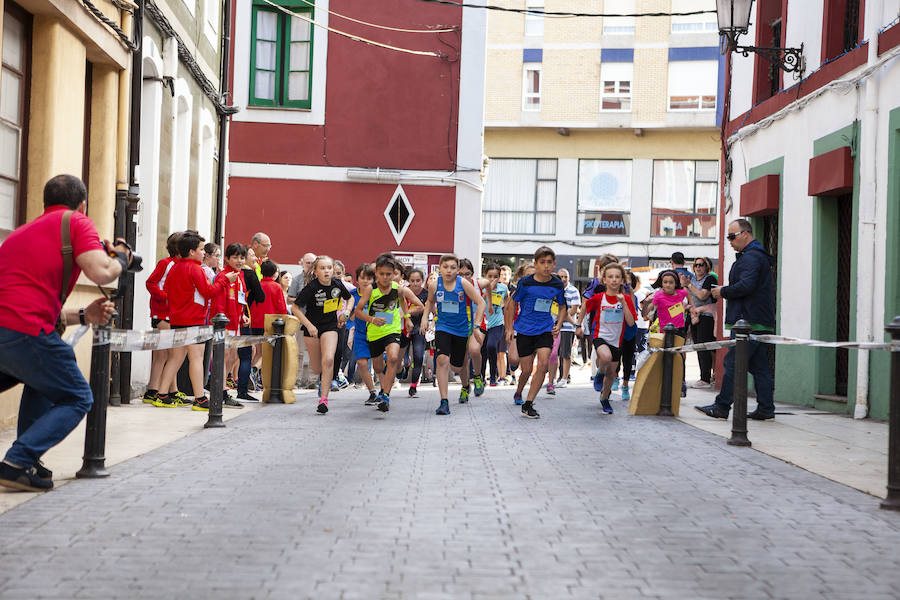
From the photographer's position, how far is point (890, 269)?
12211 mm

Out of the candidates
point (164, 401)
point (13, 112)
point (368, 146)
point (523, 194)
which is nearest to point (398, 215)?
point (368, 146)

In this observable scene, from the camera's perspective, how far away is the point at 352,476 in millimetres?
7223

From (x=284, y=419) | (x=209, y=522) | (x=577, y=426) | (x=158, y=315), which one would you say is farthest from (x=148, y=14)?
(x=209, y=522)

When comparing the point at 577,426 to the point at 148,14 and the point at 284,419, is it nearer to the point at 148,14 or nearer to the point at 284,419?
the point at 284,419

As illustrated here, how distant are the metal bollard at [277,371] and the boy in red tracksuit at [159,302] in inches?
56.8

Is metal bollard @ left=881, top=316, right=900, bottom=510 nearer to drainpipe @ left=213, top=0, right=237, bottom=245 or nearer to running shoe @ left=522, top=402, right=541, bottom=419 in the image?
running shoe @ left=522, top=402, right=541, bottom=419

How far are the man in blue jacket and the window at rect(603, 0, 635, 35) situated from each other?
31.1 meters

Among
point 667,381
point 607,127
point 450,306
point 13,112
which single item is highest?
point 607,127

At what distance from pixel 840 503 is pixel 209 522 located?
354 centimetres

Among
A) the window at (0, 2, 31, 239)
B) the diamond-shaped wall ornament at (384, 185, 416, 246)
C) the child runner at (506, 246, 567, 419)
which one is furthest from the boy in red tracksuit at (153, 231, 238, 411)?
the diamond-shaped wall ornament at (384, 185, 416, 246)

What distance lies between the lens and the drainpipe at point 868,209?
12.6 m

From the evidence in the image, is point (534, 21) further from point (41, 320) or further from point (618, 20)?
point (41, 320)

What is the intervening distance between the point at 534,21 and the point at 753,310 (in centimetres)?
3282

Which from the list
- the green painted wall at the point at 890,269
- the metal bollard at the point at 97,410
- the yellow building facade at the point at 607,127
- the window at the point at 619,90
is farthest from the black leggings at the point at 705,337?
the window at the point at 619,90
